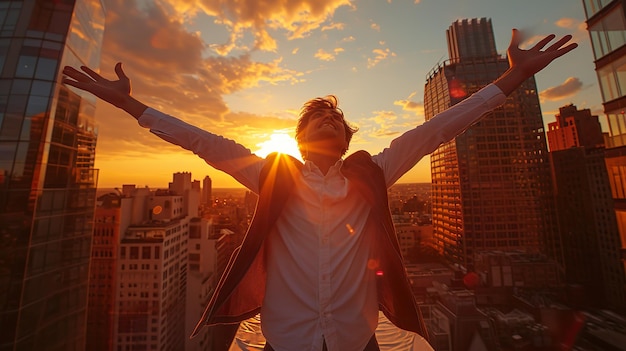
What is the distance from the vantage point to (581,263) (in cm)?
1528

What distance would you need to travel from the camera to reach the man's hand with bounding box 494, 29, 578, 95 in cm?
78

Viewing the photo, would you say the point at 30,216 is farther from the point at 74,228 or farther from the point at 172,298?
the point at 172,298

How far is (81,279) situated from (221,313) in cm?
534

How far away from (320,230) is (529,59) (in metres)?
0.86

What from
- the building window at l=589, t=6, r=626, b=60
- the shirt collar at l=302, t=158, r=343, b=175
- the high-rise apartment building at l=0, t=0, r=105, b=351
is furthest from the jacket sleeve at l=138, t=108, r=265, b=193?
the building window at l=589, t=6, r=626, b=60

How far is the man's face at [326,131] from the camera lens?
0.81 meters

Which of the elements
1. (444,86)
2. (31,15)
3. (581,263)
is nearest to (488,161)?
(444,86)

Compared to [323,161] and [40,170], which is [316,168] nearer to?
[323,161]

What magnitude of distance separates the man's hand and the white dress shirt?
0.20 ft

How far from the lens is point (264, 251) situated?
0.78 metres

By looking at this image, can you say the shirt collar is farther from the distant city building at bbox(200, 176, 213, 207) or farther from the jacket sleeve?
the distant city building at bbox(200, 176, 213, 207)

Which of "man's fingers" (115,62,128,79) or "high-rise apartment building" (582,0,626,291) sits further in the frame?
"high-rise apartment building" (582,0,626,291)

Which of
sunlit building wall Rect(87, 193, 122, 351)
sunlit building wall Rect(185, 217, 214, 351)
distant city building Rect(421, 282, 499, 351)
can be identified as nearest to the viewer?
distant city building Rect(421, 282, 499, 351)

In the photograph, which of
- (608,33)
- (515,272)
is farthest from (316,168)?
(515,272)
